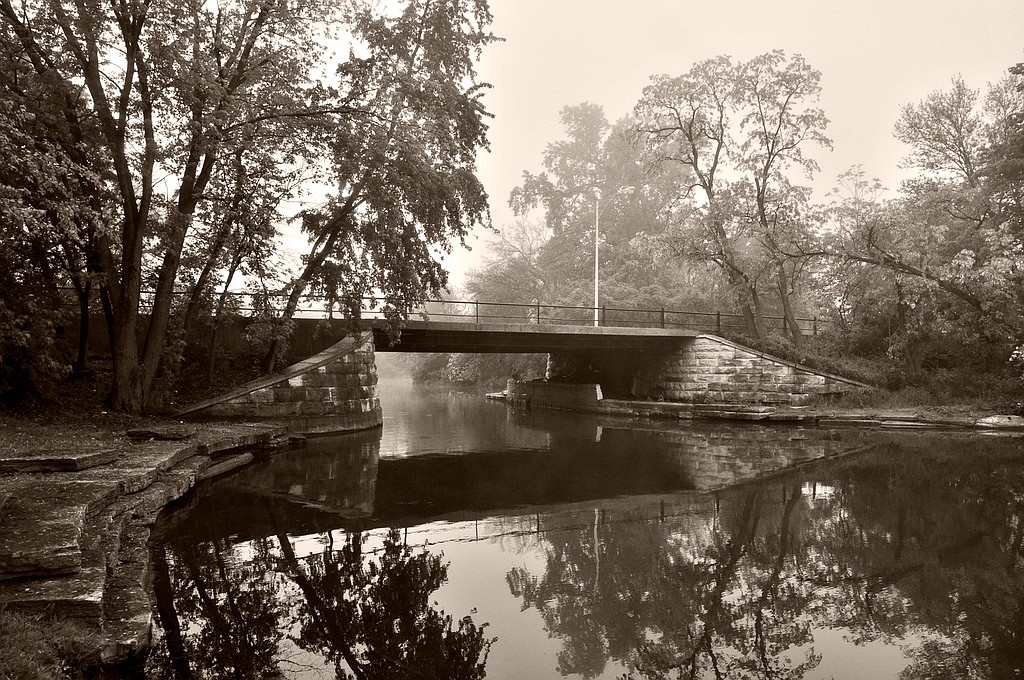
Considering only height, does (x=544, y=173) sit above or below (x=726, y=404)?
above

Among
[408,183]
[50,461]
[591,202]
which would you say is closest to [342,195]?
[408,183]

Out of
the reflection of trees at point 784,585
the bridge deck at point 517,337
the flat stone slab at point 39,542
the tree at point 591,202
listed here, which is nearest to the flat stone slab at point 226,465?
the flat stone slab at point 39,542

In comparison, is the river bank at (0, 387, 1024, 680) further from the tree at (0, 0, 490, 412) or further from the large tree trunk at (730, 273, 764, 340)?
the large tree trunk at (730, 273, 764, 340)

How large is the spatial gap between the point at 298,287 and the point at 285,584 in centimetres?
1530

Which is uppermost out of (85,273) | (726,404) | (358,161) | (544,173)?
(544,173)

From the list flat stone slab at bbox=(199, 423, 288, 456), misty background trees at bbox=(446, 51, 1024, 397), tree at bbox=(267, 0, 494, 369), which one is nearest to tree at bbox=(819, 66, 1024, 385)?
misty background trees at bbox=(446, 51, 1024, 397)

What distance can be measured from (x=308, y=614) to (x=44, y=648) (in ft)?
7.15

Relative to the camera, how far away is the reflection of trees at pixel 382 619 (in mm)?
5004

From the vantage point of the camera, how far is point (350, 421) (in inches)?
846

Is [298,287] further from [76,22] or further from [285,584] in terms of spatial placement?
[285,584]

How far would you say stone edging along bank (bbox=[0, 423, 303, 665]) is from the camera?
4.87m

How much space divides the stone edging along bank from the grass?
0.13 m

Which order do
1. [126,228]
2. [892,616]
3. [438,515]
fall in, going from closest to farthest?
[892,616] < [438,515] < [126,228]

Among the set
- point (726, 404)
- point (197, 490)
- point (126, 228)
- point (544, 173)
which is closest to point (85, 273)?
point (126, 228)
